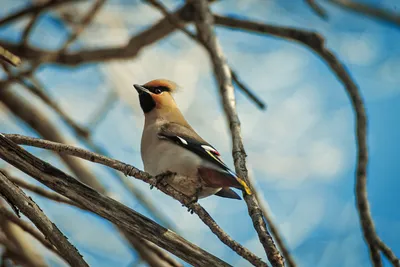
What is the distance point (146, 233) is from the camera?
1.67m

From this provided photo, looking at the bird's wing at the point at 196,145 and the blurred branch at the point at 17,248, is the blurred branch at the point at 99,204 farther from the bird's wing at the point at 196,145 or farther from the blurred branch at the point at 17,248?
the blurred branch at the point at 17,248

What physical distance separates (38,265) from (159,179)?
1.03 meters

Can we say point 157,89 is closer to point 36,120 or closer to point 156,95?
point 156,95

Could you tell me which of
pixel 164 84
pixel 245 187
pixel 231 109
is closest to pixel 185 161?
pixel 231 109

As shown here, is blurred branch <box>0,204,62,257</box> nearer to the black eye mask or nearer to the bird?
the bird

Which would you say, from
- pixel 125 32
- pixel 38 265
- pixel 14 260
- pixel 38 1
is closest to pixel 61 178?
pixel 14 260

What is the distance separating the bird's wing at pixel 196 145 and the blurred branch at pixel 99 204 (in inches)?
20.9

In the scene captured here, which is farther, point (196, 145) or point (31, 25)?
point (31, 25)

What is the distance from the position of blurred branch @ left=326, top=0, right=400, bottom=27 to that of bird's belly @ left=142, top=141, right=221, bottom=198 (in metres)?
1.82

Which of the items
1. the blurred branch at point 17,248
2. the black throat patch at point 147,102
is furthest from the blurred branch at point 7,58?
the black throat patch at point 147,102

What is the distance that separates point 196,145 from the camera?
2.65 metres

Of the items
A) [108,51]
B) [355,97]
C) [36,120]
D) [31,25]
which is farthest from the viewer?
[108,51]

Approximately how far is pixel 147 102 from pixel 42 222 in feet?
→ 5.67

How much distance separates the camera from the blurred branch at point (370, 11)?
3794 mm
